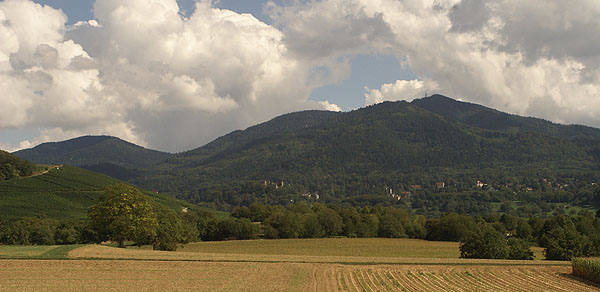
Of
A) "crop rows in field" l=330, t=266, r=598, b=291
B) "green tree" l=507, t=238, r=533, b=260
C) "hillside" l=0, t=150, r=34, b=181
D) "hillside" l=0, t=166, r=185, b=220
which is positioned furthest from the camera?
"hillside" l=0, t=150, r=34, b=181

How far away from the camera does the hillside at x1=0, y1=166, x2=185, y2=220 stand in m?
148

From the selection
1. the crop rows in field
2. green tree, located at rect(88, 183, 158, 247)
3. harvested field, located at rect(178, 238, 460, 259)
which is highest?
green tree, located at rect(88, 183, 158, 247)

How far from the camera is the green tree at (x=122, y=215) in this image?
78188 mm

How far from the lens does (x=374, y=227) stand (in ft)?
478

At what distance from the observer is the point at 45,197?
165 meters

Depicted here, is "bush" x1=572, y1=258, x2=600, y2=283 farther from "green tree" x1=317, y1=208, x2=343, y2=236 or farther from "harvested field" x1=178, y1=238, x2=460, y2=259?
"green tree" x1=317, y1=208, x2=343, y2=236

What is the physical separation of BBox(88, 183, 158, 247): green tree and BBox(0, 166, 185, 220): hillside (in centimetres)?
7395

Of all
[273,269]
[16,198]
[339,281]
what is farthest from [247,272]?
[16,198]

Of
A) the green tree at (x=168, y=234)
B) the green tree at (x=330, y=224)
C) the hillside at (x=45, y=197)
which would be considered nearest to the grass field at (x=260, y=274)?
the green tree at (x=168, y=234)

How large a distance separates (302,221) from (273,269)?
84.7 m

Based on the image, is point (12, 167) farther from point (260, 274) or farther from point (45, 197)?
point (260, 274)

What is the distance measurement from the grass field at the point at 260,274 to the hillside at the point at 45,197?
95375 millimetres

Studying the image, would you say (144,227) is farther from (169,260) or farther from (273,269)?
(273,269)

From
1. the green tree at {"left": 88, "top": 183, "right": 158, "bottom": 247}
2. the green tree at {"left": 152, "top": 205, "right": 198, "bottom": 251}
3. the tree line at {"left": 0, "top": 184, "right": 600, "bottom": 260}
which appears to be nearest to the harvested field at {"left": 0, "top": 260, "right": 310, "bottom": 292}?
the green tree at {"left": 88, "top": 183, "right": 158, "bottom": 247}
